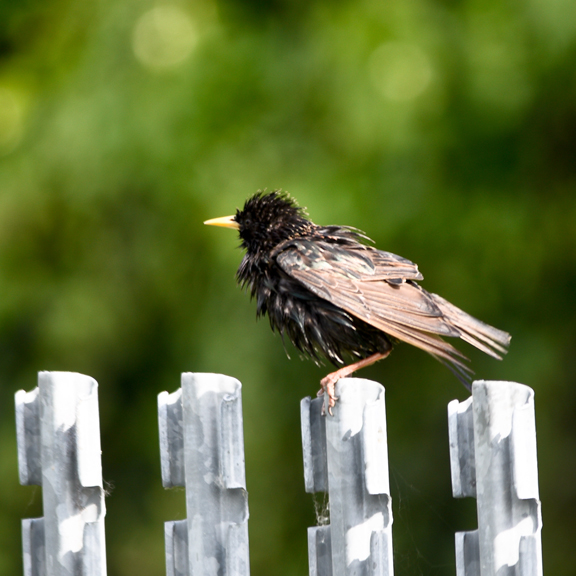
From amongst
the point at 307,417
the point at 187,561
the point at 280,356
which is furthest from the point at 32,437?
the point at 280,356

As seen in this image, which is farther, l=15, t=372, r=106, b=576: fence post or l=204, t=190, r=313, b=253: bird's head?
l=204, t=190, r=313, b=253: bird's head

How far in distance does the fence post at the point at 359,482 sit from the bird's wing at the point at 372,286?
785mm

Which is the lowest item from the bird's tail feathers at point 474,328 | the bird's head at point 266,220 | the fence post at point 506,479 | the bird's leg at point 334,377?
the fence post at point 506,479

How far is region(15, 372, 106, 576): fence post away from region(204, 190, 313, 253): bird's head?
1.70 m

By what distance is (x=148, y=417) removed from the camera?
14.6 feet

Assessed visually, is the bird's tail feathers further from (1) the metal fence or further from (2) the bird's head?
(1) the metal fence

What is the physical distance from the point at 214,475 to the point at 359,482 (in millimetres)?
351

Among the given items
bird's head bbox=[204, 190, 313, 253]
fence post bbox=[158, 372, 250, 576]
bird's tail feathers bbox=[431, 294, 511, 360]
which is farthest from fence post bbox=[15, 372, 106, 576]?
bird's head bbox=[204, 190, 313, 253]

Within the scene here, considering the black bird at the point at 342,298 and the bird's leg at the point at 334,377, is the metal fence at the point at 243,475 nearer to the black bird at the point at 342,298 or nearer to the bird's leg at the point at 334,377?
the bird's leg at the point at 334,377

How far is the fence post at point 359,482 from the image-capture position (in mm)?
1762

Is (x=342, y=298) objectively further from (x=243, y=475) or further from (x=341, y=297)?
(x=243, y=475)

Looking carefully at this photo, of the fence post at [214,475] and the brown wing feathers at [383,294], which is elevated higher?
the brown wing feathers at [383,294]

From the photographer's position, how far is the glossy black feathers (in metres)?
2.89

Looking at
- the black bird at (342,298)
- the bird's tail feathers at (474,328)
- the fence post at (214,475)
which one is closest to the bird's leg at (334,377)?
the black bird at (342,298)
